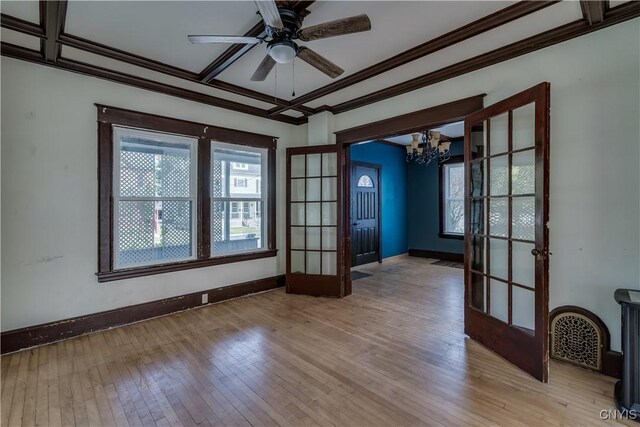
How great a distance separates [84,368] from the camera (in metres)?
2.47

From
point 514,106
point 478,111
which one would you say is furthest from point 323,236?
point 514,106

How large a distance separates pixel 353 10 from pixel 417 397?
9.71 feet

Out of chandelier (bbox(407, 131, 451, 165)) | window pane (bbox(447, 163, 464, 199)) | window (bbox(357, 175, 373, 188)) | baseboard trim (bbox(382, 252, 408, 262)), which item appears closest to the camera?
chandelier (bbox(407, 131, 451, 165))

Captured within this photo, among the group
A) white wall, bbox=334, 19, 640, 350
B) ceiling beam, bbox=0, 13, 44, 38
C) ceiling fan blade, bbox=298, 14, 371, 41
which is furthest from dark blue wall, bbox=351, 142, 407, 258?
ceiling beam, bbox=0, 13, 44, 38

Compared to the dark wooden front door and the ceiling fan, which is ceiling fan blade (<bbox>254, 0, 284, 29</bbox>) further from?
the dark wooden front door

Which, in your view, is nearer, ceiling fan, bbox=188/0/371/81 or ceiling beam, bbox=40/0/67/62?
ceiling fan, bbox=188/0/371/81

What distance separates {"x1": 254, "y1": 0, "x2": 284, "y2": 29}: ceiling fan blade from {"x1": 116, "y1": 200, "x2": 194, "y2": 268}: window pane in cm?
267

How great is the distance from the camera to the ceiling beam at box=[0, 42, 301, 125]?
274cm

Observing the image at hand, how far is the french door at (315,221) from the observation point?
4.42 m

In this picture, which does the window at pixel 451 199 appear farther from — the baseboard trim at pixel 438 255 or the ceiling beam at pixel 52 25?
the ceiling beam at pixel 52 25

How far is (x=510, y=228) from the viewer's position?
2.59 m

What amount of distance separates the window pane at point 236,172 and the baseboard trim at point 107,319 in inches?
54.8

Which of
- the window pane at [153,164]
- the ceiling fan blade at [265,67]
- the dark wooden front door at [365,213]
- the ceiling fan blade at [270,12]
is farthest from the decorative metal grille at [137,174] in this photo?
the dark wooden front door at [365,213]

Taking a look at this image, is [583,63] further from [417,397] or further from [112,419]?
[112,419]
